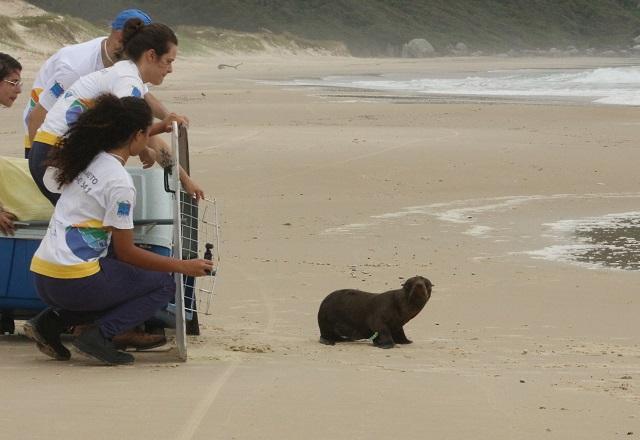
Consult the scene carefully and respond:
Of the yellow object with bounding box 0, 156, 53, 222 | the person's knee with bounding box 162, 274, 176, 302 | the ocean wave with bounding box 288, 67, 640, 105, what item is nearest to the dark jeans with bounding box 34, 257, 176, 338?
the person's knee with bounding box 162, 274, 176, 302

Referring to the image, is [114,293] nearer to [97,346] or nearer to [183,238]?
[97,346]

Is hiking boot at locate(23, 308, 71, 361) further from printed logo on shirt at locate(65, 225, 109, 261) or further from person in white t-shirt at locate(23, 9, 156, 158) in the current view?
person in white t-shirt at locate(23, 9, 156, 158)

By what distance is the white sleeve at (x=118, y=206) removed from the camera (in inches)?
220

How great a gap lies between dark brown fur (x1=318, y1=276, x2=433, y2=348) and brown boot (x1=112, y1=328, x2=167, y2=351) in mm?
999

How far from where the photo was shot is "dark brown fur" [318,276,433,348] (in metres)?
6.98

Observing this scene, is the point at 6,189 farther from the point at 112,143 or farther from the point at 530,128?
the point at 530,128

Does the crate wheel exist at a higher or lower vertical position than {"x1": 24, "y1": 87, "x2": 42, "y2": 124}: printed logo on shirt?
lower

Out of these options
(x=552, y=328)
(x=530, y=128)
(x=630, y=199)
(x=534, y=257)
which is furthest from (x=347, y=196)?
(x=530, y=128)

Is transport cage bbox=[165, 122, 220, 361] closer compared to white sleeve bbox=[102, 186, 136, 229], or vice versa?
white sleeve bbox=[102, 186, 136, 229]

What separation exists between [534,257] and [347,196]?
3.79 meters

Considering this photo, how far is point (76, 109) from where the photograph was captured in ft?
19.8

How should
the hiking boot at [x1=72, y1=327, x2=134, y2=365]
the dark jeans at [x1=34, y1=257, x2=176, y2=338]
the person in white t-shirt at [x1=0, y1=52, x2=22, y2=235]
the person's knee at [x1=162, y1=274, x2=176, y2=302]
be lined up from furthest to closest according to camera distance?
→ the person in white t-shirt at [x1=0, y1=52, x2=22, y2=235] → the person's knee at [x1=162, y1=274, x2=176, y2=302] → the hiking boot at [x1=72, y1=327, x2=134, y2=365] → the dark jeans at [x1=34, y1=257, x2=176, y2=338]

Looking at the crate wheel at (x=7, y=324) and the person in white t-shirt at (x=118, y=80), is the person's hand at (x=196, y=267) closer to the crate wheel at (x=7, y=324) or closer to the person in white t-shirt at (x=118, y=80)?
the person in white t-shirt at (x=118, y=80)

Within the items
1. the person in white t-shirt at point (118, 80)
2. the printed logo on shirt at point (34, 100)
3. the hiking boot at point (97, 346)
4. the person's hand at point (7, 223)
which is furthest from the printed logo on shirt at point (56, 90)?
the hiking boot at point (97, 346)
